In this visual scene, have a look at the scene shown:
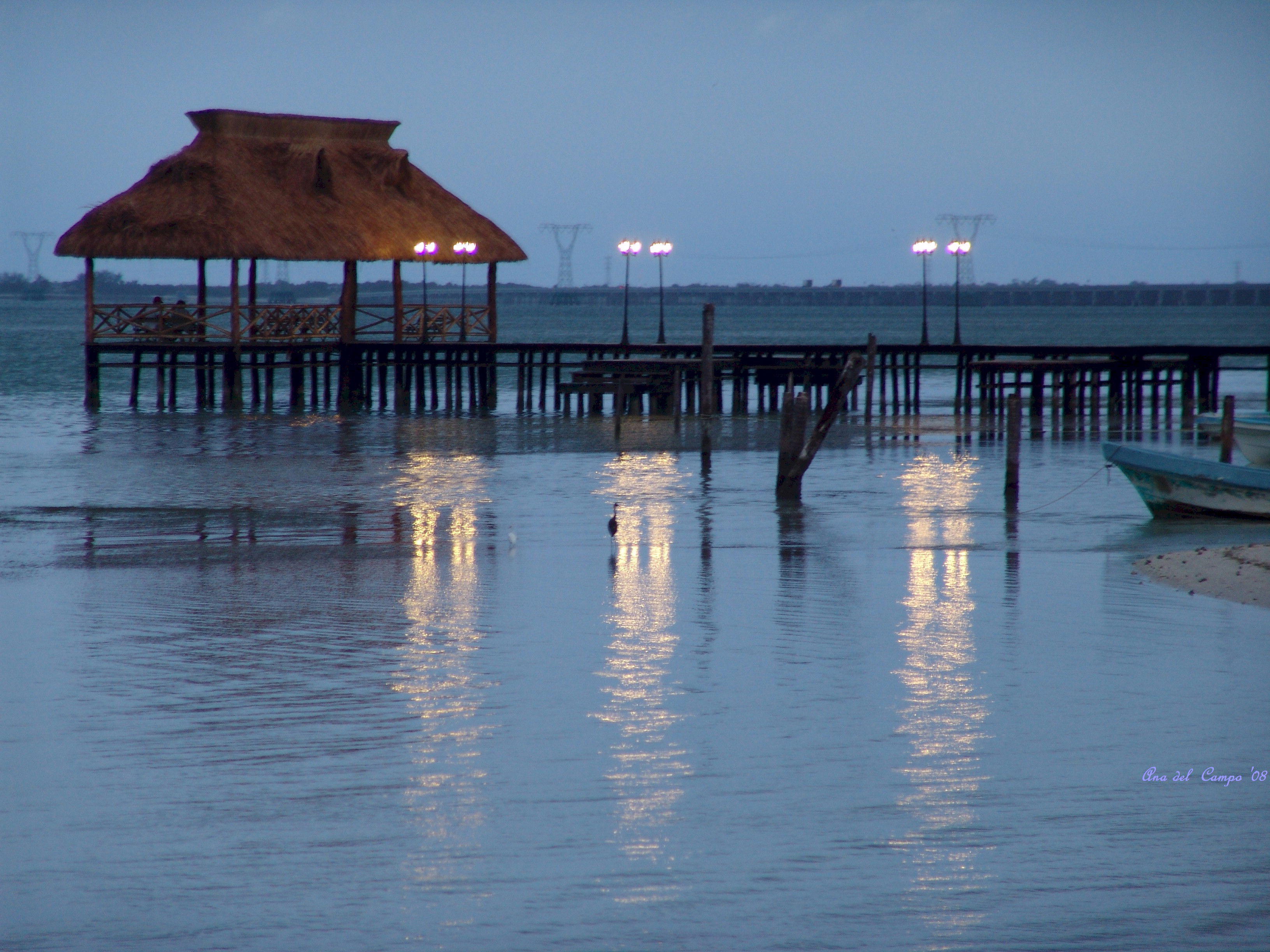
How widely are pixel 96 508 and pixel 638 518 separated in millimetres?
6791

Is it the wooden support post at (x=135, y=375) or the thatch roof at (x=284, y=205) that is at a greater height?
the thatch roof at (x=284, y=205)

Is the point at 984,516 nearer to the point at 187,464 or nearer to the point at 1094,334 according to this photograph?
the point at 187,464

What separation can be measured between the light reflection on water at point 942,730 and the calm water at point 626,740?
0.08 feet

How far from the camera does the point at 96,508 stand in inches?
703

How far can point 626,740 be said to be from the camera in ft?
24.5

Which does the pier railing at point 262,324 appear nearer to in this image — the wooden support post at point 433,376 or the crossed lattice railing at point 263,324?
the crossed lattice railing at point 263,324

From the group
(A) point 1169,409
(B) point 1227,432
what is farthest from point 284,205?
(B) point 1227,432

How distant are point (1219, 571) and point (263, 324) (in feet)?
86.7

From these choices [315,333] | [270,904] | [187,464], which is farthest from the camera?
[315,333]

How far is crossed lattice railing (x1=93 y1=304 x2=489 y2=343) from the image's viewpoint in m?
33.5

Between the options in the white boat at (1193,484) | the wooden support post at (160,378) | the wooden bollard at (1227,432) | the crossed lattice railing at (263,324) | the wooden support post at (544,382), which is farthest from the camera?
the wooden support post at (544,382)

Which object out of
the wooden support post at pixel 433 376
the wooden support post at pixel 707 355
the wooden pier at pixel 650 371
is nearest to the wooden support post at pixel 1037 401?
the wooden pier at pixel 650 371

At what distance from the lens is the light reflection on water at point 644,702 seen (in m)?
6.10

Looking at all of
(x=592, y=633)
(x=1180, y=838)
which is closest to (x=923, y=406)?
(x=592, y=633)
